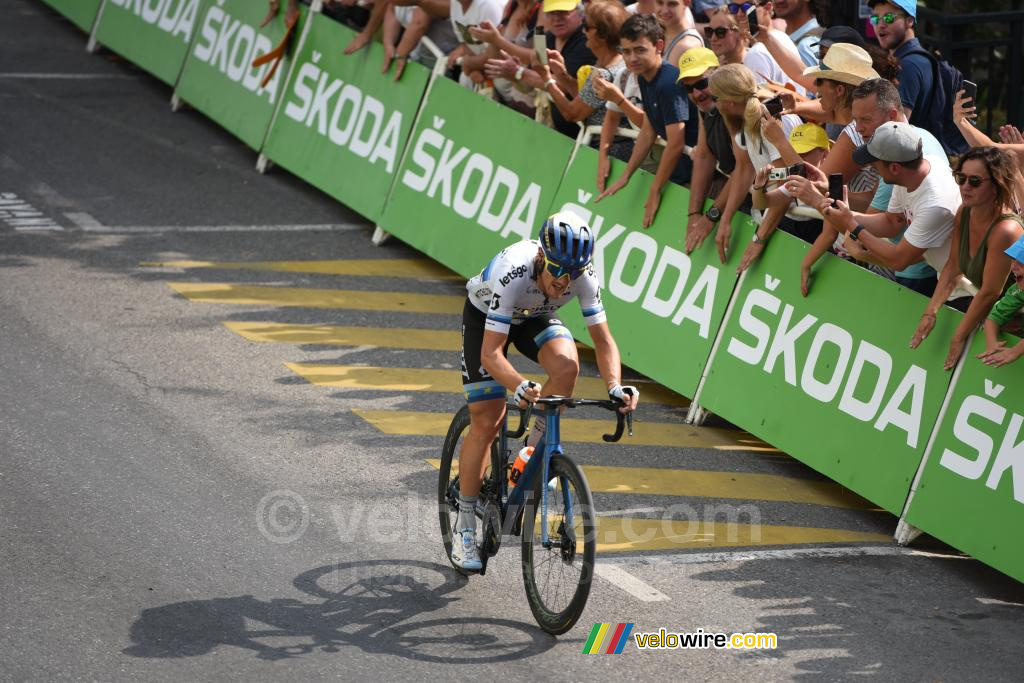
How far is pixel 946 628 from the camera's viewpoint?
7734 mm

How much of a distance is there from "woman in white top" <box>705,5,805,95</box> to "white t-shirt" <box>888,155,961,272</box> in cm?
229

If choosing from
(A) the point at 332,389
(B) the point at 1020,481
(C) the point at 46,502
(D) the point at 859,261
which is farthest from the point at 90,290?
(B) the point at 1020,481

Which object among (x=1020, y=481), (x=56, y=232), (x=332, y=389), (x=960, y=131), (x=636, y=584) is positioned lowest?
(x=56, y=232)

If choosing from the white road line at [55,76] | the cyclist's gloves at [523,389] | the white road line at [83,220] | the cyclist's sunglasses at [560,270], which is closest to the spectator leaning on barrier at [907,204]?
the cyclist's sunglasses at [560,270]

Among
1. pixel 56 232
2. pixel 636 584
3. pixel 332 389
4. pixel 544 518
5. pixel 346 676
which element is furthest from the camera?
pixel 56 232

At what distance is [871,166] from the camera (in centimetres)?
925

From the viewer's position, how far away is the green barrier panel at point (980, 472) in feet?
27.3

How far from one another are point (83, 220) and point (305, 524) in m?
6.98

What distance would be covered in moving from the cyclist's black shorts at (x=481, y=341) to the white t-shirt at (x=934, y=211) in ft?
8.21

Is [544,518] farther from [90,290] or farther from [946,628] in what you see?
[90,290]

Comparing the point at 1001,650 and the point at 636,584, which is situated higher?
the point at 1001,650

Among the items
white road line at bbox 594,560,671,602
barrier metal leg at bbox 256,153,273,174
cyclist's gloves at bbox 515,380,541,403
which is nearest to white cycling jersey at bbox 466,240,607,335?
cyclist's gloves at bbox 515,380,541,403

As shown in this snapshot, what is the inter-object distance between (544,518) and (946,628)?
2.23 m

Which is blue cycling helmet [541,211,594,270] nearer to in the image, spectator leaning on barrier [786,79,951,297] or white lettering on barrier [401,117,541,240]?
spectator leaning on barrier [786,79,951,297]
